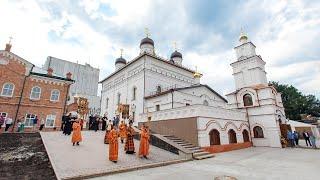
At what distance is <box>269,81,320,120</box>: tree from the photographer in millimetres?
33344

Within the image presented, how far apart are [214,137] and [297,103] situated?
27.7m

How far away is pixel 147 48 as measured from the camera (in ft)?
94.4

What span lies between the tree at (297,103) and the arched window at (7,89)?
41221 mm

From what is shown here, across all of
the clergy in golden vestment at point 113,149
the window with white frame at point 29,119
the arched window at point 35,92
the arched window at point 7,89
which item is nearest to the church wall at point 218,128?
the clergy in golden vestment at point 113,149

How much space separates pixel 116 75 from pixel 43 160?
24076mm

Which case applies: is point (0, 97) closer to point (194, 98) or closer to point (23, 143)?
point (23, 143)

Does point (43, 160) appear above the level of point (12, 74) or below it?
below

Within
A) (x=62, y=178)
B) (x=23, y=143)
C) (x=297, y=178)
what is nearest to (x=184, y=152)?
(x=297, y=178)

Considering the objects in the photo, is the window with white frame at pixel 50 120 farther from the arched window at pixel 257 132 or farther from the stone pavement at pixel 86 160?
the arched window at pixel 257 132

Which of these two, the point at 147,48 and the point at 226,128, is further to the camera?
the point at 147,48

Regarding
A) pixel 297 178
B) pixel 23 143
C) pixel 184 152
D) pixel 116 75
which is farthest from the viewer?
pixel 116 75

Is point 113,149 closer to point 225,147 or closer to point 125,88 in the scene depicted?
point 225,147

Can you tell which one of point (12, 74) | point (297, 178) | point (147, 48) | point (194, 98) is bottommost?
point (297, 178)

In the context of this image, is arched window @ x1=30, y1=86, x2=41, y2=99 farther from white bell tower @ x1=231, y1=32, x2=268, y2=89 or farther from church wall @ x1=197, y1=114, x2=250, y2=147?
white bell tower @ x1=231, y1=32, x2=268, y2=89
